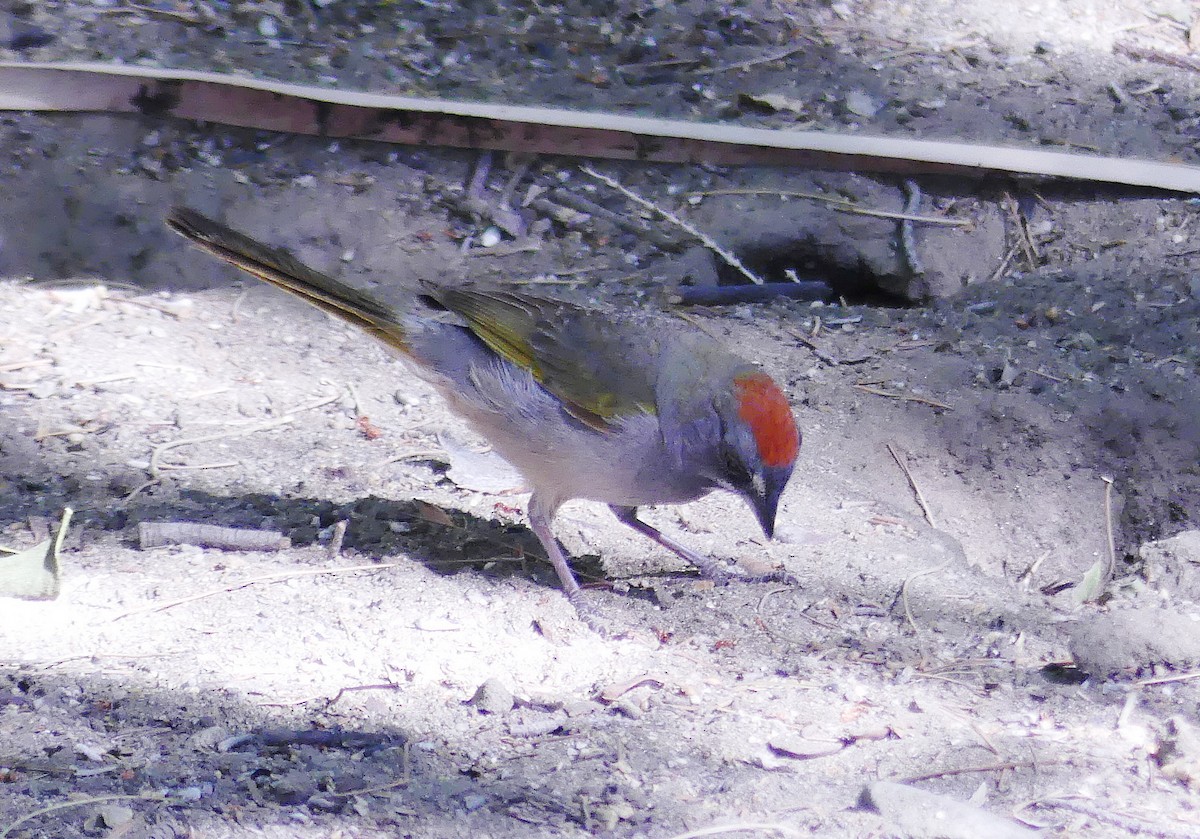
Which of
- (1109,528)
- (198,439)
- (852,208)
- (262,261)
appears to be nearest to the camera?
(262,261)

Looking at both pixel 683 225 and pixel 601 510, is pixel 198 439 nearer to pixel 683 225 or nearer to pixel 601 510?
pixel 601 510

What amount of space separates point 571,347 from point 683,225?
2.27m

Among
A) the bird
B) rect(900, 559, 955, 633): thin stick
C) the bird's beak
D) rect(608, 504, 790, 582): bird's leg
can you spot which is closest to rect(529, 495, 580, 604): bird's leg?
the bird

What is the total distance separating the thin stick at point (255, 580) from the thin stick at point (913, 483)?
2.07 meters

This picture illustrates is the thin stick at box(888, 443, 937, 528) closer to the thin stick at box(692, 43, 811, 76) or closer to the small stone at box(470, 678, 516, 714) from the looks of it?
the small stone at box(470, 678, 516, 714)

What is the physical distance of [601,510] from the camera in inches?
192

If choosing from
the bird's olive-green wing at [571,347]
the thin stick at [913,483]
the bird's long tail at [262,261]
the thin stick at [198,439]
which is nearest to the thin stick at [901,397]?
the thin stick at [913,483]

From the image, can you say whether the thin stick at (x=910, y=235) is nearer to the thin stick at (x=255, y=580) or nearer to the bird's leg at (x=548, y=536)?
the bird's leg at (x=548, y=536)

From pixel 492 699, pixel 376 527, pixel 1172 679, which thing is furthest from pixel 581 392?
pixel 1172 679

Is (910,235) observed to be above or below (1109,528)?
above

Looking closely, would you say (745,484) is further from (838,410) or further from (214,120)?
(214,120)

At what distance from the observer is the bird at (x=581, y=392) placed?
367 cm

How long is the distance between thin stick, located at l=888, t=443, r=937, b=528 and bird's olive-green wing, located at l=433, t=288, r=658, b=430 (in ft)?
4.43

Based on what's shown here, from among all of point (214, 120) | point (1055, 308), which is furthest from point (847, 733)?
point (214, 120)
